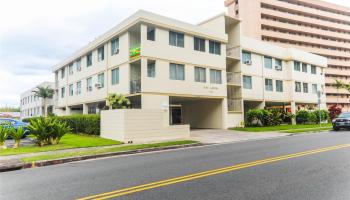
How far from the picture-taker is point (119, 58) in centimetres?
2306

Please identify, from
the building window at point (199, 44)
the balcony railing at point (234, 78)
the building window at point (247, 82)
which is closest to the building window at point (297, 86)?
the building window at point (247, 82)

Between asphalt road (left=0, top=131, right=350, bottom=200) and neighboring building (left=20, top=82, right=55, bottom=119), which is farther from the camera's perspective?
neighboring building (left=20, top=82, right=55, bottom=119)

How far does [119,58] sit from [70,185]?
1844 cm

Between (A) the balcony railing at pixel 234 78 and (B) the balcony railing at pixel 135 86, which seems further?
(A) the balcony railing at pixel 234 78

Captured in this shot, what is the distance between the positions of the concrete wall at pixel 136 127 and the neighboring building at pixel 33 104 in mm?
38788

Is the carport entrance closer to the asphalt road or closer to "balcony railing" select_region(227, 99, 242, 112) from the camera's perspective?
"balcony railing" select_region(227, 99, 242, 112)

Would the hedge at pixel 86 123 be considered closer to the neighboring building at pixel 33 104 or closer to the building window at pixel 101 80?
the building window at pixel 101 80

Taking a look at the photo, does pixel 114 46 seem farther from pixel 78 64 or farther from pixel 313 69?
pixel 313 69

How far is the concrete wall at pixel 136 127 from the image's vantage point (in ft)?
52.0

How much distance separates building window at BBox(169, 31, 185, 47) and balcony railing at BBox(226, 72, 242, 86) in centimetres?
871

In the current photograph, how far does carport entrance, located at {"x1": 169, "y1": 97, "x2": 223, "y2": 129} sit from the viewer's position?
1040 inches

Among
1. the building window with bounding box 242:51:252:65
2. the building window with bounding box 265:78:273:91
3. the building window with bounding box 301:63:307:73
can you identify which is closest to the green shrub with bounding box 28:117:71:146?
the building window with bounding box 242:51:252:65

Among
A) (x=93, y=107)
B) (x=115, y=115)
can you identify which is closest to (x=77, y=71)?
(x=93, y=107)

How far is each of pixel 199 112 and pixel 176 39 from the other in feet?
33.3
